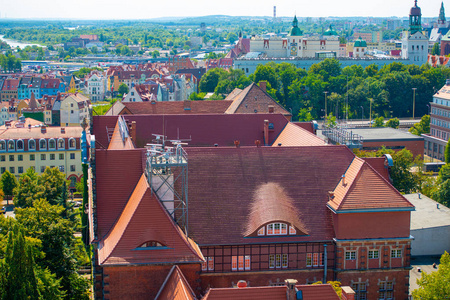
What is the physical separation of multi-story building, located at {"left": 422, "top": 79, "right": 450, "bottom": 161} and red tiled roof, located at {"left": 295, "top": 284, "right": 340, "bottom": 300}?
9570 centimetres

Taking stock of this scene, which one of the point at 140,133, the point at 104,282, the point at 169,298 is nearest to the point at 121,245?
the point at 104,282

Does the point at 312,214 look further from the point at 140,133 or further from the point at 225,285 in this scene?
the point at 140,133

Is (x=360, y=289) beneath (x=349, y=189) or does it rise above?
beneath

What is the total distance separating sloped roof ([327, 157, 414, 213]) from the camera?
158 feet

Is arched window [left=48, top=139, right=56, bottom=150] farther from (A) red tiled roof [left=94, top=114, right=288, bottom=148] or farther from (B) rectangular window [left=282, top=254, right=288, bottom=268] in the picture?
(B) rectangular window [left=282, top=254, right=288, bottom=268]

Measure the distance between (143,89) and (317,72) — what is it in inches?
2054

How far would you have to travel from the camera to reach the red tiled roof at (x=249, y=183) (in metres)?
47.5

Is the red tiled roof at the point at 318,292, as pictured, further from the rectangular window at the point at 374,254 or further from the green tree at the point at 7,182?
the green tree at the point at 7,182

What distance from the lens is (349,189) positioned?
160 feet

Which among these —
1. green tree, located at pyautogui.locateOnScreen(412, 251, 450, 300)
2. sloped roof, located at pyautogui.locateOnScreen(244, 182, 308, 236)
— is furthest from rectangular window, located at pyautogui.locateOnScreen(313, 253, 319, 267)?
green tree, located at pyautogui.locateOnScreen(412, 251, 450, 300)

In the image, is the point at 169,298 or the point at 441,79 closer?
the point at 169,298

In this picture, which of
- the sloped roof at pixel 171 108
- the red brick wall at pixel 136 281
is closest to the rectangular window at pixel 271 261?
the red brick wall at pixel 136 281

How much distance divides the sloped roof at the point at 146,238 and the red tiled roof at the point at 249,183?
2.73 metres

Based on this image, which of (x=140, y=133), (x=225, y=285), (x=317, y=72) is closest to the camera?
(x=225, y=285)
